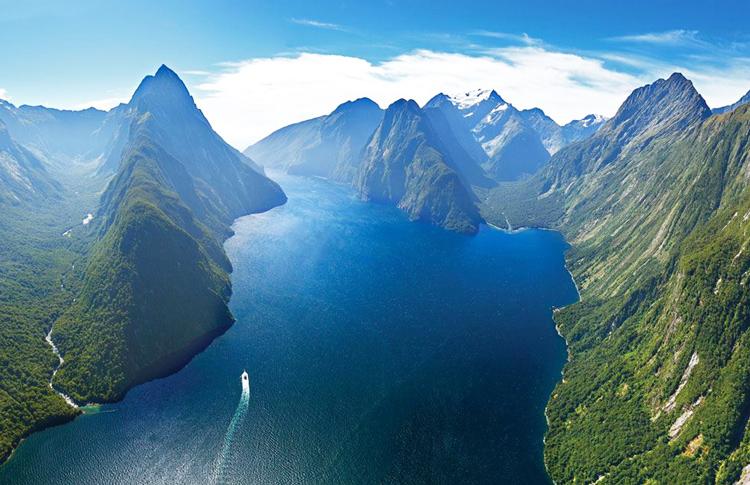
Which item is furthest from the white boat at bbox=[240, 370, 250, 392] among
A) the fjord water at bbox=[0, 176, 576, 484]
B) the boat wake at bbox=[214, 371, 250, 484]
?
the fjord water at bbox=[0, 176, 576, 484]

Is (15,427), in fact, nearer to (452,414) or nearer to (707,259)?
(452,414)

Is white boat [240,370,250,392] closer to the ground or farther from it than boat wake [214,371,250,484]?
closer to the ground

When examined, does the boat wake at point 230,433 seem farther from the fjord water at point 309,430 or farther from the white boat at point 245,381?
the fjord water at point 309,430

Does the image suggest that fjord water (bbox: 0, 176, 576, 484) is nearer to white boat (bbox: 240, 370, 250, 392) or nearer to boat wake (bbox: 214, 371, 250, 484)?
boat wake (bbox: 214, 371, 250, 484)

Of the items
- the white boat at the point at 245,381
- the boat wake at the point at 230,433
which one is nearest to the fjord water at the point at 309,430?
the boat wake at the point at 230,433

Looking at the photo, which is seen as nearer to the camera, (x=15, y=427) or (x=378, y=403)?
(x=15, y=427)

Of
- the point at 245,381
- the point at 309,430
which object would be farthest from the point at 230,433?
the point at 245,381

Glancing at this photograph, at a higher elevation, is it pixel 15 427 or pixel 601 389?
pixel 601 389

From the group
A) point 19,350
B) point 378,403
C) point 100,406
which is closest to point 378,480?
point 378,403

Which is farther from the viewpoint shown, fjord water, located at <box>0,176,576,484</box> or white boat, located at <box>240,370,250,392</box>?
white boat, located at <box>240,370,250,392</box>
